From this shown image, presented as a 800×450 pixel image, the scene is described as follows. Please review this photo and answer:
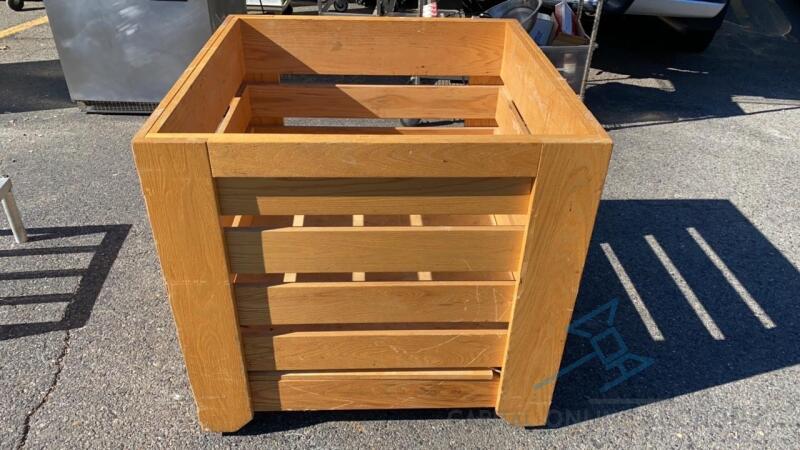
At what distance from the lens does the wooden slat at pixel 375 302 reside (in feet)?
5.34

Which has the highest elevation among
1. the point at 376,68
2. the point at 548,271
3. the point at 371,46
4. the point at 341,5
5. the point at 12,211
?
the point at 371,46

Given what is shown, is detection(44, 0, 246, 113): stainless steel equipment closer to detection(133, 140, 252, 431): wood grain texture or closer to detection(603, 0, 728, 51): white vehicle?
detection(133, 140, 252, 431): wood grain texture

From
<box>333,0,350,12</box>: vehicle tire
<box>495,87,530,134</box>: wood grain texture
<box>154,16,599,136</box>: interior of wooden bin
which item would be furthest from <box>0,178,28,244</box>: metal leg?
<box>333,0,350,12</box>: vehicle tire

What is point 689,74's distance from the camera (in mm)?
5406

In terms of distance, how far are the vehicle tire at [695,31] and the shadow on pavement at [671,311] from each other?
2.77 meters

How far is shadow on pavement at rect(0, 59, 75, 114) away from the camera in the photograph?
435 cm

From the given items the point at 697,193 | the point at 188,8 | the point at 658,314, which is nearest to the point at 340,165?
the point at 658,314

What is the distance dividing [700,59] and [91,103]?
5615 mm

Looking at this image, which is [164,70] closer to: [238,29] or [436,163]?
[238,29]

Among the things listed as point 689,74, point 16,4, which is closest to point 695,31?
point 689,74

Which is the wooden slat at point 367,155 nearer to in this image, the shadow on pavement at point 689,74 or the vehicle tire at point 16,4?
the shadow on pavement at point 689,74

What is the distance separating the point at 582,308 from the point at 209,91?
171cm

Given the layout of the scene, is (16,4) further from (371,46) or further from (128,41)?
(371,46)

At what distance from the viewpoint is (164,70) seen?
13.0 ft
